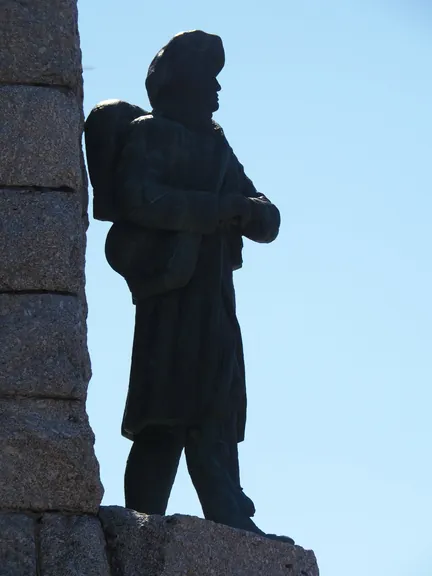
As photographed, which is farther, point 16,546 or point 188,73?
point 188,73

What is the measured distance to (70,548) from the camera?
812cm

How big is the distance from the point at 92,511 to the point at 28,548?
15.7 inches

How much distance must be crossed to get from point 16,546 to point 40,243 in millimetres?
1469

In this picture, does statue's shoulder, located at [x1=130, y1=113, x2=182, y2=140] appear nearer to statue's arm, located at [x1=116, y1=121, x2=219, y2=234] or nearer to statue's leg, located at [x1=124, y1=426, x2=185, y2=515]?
statue's arm, located at [x1=116, y1=121, x2=219, y2=234]

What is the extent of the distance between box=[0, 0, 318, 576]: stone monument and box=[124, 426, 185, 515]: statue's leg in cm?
75

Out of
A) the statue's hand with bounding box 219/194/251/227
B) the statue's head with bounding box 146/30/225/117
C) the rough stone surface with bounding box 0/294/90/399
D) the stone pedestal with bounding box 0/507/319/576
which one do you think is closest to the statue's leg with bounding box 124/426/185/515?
the stone pedestal with bounding box 0/507/319/576

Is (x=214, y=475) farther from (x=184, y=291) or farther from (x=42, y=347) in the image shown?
(x=42, y=347)

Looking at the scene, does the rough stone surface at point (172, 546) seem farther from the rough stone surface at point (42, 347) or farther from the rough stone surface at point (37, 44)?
the rough stone surface at point (37, 44)

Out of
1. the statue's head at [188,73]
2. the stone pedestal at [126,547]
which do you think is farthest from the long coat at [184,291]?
the stone pedestal at [126,547]

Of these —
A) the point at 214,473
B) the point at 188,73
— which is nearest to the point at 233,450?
the point at 214,473

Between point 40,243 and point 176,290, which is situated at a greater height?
point 176,290

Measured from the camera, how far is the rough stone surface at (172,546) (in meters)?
8.25

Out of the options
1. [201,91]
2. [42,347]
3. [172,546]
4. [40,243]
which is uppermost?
[201,91]

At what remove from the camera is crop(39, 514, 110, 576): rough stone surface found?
26.4 ft
